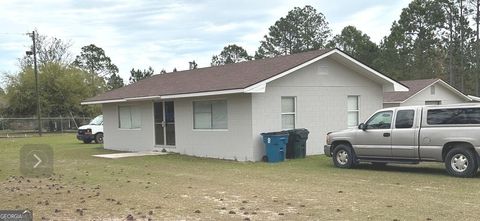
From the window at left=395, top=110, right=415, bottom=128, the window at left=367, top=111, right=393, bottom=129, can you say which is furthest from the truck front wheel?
the window at left=395, top=110, right=415, bottom=128

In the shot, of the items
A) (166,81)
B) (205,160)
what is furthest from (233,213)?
(166,81)

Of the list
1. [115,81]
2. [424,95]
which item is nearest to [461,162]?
[424,95]

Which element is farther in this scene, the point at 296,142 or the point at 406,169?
the point at 296,142

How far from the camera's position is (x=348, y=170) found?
1560 centimetres

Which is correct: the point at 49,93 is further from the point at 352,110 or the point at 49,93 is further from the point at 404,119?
the point at 404,119

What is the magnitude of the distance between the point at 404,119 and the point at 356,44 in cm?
5536

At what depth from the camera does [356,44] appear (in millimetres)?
68500

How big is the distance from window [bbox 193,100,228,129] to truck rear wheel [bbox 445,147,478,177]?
831cm

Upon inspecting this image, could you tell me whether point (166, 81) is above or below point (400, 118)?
above

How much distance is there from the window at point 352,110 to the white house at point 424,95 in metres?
12.7

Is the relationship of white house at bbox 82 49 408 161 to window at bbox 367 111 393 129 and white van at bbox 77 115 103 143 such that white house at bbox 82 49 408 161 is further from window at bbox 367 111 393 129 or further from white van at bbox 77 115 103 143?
white van at bbox 77 115 103 143

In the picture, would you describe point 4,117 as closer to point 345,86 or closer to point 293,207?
point 345,86

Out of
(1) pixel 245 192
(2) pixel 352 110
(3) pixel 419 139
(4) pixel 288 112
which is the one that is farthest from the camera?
(2) pixel 352 110

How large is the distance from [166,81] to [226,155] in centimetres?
715
